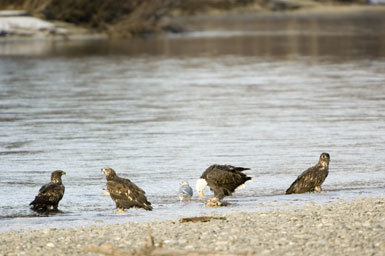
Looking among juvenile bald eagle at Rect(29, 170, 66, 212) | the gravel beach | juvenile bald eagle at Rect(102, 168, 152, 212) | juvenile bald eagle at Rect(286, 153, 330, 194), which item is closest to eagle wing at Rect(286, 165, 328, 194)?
juvenile bald eagle at Rect(286, 153, 330, 194)

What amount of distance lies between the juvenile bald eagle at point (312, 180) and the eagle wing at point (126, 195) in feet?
6.77

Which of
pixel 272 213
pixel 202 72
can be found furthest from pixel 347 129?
pixel 202 72

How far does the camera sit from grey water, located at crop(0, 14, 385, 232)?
12312 mm

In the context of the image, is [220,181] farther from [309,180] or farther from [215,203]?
[309,180]

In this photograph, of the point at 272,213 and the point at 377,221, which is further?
the point at 272,213

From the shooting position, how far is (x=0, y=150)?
16406 mm

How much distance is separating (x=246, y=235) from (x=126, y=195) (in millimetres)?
2484

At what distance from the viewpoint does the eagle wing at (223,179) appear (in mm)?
11297

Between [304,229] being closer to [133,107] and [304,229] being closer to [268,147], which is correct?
[268,147]

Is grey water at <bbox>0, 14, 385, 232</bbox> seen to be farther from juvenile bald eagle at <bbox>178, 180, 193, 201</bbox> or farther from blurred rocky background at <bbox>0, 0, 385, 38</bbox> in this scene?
blurred rocky background at <bbox>0, 0, 385, 38</bbox>

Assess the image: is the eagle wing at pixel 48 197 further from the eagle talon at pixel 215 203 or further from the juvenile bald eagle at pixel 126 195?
the eagle talon at pixel 215 203

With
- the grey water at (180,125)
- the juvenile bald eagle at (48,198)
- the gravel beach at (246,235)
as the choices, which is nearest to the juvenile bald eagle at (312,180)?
the grey water at (180,125)

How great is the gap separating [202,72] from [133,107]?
30.8 ft

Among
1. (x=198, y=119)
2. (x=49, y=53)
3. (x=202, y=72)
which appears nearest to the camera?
(x=198, y=119)
